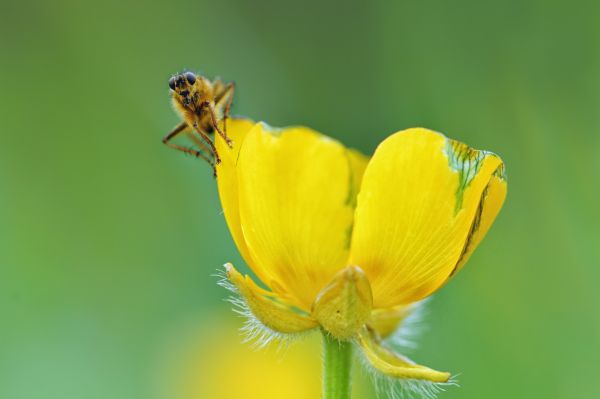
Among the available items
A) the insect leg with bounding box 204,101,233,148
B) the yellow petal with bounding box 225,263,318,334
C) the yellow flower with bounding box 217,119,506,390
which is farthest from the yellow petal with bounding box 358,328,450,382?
the insect leg with bounding box 204,101,233,148

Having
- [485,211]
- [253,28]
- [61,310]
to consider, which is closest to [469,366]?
[485,211]

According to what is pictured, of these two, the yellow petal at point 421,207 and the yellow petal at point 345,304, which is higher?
the yellow petal at point 421,207

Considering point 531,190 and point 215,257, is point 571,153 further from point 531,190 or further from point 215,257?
point 215,257

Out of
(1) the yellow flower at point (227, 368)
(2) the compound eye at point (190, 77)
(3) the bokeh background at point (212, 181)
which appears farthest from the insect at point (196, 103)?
(1) the yellow flower at point (227, 368)

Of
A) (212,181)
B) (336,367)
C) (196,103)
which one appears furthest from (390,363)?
(212,181)

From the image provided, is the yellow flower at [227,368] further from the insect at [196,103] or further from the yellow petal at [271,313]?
the yellow petal at [271,313]

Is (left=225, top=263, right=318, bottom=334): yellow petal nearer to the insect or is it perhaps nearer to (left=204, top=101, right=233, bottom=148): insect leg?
(left=204, top=101, right=233, bottom=148): insect leg
